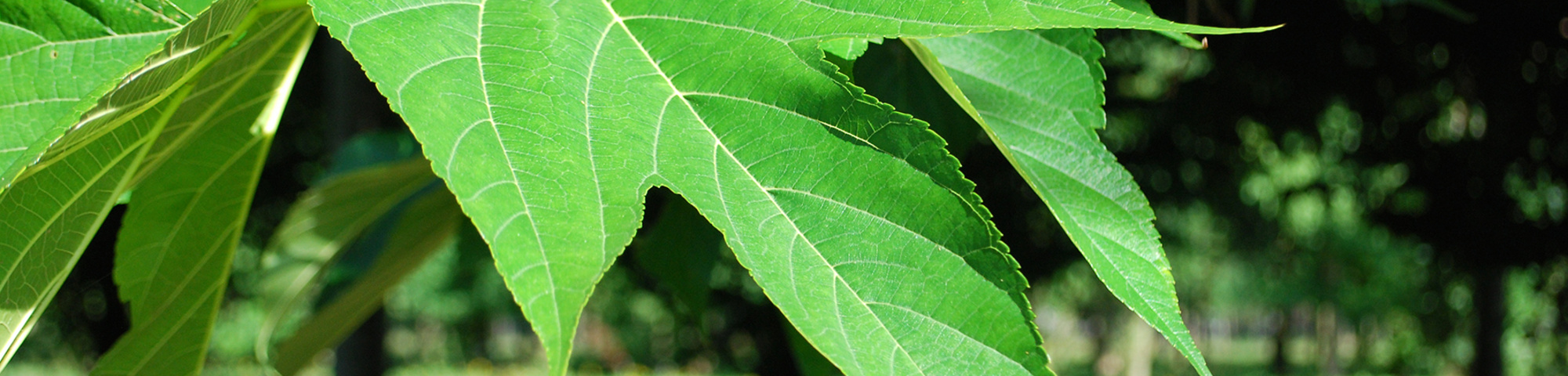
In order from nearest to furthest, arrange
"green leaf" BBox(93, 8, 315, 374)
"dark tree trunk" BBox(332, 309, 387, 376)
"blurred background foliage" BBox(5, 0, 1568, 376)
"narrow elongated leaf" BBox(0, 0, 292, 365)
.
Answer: "narrow elongated leaf" BBox(0, 0, 292, 365)
"green leaf" BBox(93, 8, 315, 374)
"blurred background foliage" BBox(5, 0, 1568, 376)
"dark tree trunk" BBox(332, 309, 387, 376)

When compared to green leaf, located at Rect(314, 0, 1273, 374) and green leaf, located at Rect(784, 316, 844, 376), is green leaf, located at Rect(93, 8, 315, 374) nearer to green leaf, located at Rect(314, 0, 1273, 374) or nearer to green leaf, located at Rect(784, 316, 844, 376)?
green leaf, located at Rect(314, 0, 1273, 374)

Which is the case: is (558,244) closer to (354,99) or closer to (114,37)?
(114,37)

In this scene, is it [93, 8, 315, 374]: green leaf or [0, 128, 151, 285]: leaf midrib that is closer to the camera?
[0, 128, 151, 285]: leaf midrib

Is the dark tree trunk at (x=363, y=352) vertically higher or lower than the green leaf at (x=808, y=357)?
lower

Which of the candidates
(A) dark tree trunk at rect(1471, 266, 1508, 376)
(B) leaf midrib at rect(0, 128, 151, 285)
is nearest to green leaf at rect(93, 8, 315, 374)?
(B) leaf midrib at rect(0, 128, 151, 285)

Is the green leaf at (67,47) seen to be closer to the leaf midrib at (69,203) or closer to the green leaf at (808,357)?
the leaf midrib at (69,203)

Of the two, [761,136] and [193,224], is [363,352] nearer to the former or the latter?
[193,224]

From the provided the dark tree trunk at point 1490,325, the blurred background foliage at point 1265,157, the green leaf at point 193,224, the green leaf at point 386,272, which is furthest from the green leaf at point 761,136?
the dark tree trunk at point 1490,325
